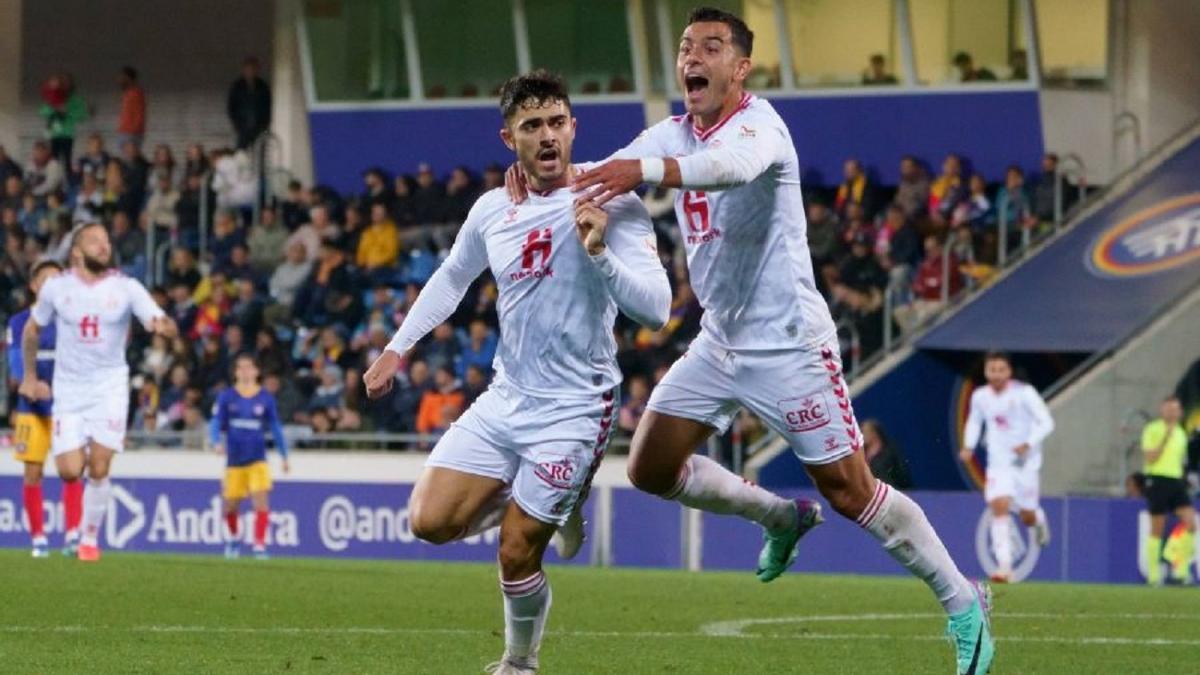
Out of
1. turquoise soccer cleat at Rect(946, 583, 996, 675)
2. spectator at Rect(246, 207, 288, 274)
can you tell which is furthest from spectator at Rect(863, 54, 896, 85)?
turquoise soccer cleat at Rect(946, 583, 996, 675)

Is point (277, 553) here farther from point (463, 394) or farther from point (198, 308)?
point (198, 308)

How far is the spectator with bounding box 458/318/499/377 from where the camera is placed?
86.8 feet

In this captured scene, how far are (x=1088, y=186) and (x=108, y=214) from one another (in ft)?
A: 38.7

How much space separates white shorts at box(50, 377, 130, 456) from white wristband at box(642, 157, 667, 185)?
10.2 metres

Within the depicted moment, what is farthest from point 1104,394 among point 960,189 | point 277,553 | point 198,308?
point 198,308

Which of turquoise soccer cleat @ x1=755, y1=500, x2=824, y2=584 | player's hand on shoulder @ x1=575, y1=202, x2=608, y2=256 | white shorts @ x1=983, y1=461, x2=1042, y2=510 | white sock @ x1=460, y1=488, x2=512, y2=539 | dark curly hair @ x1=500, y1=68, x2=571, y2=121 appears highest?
dark curly hair @ x1=500, y1=68, x2=571, y2=121

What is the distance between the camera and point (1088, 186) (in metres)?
28.7

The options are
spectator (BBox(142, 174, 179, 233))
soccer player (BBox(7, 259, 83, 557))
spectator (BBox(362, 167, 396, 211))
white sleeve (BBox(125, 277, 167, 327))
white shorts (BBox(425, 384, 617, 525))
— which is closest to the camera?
white shorts (BBox(425, 384, 617, 525))

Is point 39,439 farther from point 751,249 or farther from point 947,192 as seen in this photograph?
point 947,192

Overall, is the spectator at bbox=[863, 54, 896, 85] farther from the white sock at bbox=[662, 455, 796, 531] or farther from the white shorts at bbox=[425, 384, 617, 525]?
the white shorts at bbox=[425, 384, 617, 525]

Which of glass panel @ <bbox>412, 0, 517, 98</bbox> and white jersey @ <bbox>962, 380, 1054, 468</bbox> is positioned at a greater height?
glass panel @ <bbox>412, 0, 517, 98</bbox>

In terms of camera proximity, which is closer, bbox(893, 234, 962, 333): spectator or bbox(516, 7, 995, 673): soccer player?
bbox(516, 7, 995, 673): soccer player

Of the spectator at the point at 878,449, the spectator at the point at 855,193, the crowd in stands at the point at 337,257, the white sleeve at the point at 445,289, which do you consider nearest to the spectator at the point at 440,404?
the crowd in stands at the point at 337,257

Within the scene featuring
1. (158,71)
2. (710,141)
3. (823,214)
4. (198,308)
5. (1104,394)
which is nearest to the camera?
(710,141)
